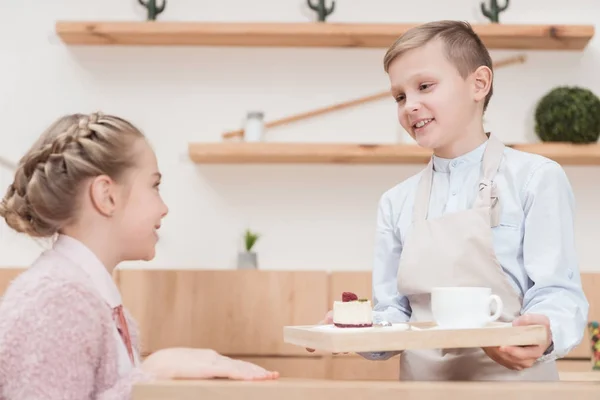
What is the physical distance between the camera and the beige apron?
4.50ft

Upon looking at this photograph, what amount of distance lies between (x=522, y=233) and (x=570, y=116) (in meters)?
1.85

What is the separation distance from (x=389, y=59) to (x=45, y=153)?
673 mm

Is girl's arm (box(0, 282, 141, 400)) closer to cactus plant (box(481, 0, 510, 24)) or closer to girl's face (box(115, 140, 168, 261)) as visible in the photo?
girl's face (box(115, 140, 168, 261))

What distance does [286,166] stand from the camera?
338cm

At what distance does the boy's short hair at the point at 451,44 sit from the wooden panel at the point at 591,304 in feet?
5.14

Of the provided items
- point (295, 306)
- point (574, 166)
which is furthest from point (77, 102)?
point (574, 166)

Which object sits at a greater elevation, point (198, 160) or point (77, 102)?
point (77, 102)

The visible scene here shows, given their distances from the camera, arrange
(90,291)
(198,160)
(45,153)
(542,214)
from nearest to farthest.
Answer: (90,291) < (45,153) < (542,214) < (198,160)

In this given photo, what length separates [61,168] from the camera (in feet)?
4.09

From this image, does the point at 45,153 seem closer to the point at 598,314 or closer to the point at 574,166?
the point at 598,314

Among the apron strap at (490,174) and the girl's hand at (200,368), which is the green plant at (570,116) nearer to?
the apron strap at (490,174)

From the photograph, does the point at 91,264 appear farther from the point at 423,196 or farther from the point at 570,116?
the point at 570,116

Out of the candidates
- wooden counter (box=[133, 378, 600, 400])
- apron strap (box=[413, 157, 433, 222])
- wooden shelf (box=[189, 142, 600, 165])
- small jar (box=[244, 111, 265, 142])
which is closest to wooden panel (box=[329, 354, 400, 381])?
wooden shelf (box=[189, 142, 600, 165])

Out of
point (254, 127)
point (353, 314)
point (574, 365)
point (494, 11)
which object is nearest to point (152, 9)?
point (254, 127)
